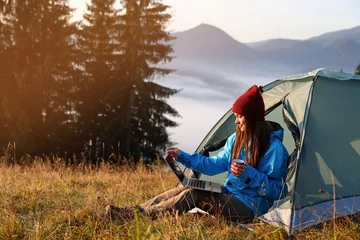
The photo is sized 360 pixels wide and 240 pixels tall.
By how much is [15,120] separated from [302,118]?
2024cm

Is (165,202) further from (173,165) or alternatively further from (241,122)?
(241,122)

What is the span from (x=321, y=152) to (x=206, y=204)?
1210mm

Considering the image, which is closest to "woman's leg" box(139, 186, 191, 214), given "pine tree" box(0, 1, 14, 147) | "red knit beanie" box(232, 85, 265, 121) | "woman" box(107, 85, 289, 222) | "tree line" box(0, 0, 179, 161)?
"woman" box(107, 85, 289, 222)

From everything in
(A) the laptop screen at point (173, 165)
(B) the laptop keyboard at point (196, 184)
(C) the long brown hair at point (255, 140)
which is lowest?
(B) the laptop keyboard at point (196, 184)

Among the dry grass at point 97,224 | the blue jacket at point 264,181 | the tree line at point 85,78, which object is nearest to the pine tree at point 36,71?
the tree line at point 85,78

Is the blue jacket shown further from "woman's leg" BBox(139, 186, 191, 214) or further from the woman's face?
"woman's leg" BBox(139, 186, 191, 214)

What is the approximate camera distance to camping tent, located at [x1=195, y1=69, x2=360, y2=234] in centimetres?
382

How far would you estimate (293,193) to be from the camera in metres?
3.81

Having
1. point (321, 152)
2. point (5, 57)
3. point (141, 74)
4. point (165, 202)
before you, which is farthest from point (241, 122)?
point (5, 57)

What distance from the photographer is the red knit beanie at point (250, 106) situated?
3.87 m

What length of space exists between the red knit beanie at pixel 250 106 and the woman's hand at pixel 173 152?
2.28 feet

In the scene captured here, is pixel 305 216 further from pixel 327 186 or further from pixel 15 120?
pixel 15 120

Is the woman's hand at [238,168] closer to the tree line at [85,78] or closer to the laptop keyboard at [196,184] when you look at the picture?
the laptop keyboard at [196,184]

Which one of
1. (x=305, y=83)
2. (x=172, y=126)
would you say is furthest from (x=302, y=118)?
(x=172, y=126)
